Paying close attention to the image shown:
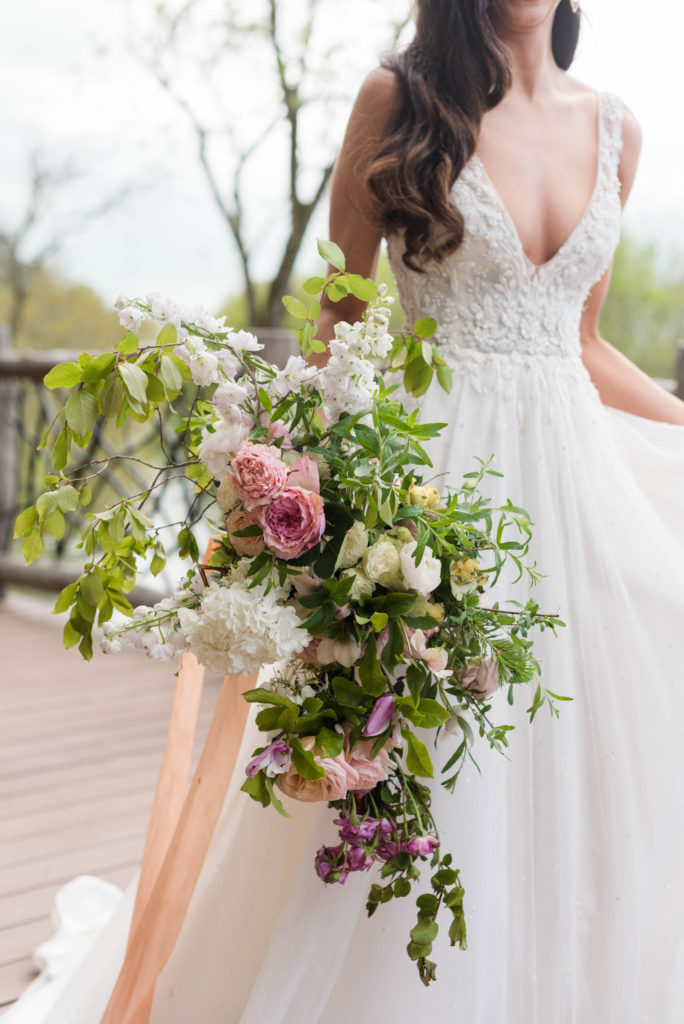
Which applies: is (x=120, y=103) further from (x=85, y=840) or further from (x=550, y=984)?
(x=550, y=984)

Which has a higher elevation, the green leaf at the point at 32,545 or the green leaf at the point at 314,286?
the green leaf at the point at 314,286

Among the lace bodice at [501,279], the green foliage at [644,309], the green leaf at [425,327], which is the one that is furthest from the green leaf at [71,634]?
the green foliage at [644,309]

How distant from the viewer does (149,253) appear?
8.42 meters

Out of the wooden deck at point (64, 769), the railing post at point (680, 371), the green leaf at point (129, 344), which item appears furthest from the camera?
the railing post at point (680, 371)

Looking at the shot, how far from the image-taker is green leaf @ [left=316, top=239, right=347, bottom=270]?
3.38ft

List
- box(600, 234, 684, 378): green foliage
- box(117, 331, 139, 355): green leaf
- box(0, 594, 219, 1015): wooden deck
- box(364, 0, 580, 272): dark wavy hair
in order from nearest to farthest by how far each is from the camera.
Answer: box(117, 331, 139, 355): green leaf
box(364, 0, 580, 272): dark wavy hair
box(0, 594, 219, 1015): wooden deck
box(600, 234, 684, 378): green foliage

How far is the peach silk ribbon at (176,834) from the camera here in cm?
144

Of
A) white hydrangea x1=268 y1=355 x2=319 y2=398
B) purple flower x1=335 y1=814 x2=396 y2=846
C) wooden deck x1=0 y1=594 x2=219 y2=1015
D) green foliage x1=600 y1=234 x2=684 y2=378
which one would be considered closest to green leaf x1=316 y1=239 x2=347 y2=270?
white hydrangea x1=268 y1=355 x2=319 y2=398

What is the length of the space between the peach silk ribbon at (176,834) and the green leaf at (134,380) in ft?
1.73

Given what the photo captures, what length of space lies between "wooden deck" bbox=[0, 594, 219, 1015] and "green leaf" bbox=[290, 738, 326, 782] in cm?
121

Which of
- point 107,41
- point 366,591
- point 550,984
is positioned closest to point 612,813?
point 550,984

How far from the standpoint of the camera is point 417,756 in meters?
0.95

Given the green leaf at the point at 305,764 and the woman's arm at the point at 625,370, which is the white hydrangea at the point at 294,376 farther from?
the woman's arm at the point at 625,370

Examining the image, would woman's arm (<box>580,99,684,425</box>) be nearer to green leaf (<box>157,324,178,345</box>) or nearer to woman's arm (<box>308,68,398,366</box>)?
woman's arm (<box>308,68,398,366</box>)
